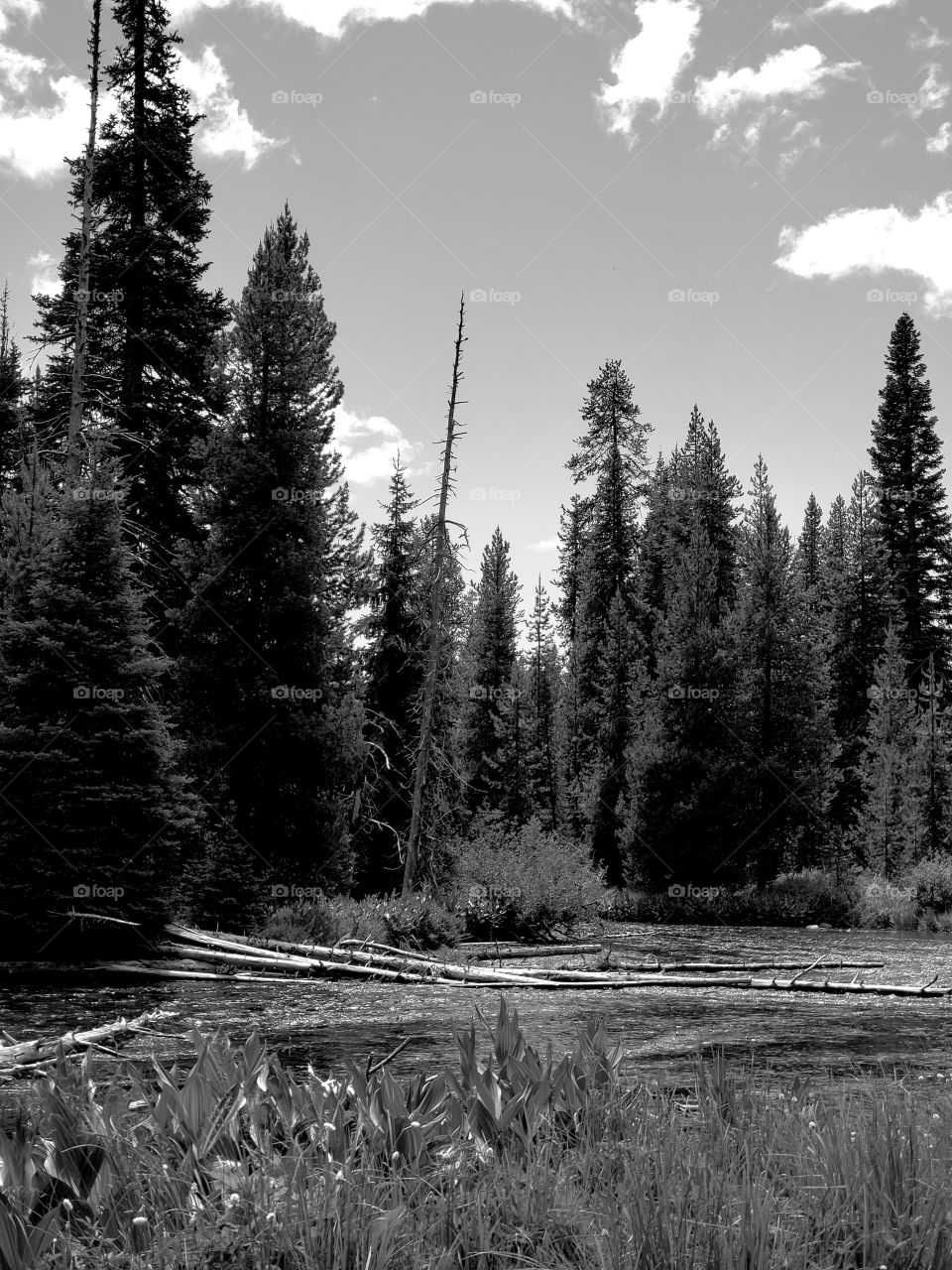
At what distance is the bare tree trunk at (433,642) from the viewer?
84.1ft

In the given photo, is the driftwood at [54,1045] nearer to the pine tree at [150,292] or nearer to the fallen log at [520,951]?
the fallen log at [520,951]

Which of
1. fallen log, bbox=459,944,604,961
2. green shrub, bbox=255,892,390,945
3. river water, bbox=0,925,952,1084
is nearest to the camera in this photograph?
river water, bbox=0,925,952,1084

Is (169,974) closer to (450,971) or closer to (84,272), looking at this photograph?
(450,971)

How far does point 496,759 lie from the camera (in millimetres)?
54969

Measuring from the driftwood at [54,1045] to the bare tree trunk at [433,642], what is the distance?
16.3 meters

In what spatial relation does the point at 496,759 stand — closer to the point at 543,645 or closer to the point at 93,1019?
the point at 543,645

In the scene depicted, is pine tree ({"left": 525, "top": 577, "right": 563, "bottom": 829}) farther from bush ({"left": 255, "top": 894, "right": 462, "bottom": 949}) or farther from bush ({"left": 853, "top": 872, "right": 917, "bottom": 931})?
bush ({"left": 255, "top": 894, "right": 462, "bottom": 949})

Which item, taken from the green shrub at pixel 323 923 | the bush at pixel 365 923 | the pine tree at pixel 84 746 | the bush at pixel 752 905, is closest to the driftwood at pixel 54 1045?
the pine tree at pixel 84 746

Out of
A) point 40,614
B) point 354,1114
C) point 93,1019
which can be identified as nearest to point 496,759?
point 40,614

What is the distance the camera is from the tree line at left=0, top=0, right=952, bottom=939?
15.1m

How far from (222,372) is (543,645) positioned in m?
39.1

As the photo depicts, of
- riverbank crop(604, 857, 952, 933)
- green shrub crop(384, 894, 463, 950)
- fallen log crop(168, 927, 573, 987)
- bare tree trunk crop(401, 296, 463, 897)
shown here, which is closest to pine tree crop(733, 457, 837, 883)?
riverbank crop(604, 857, 952, 933)

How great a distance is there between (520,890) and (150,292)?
785 inches

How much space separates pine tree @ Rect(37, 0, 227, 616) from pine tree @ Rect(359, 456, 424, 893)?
22.7 feet
